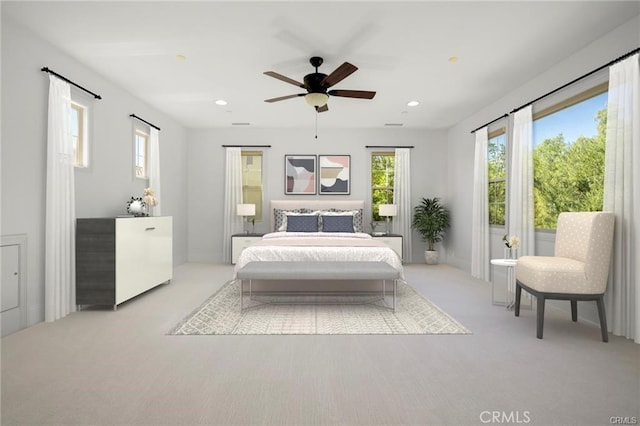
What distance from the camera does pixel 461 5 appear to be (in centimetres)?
274

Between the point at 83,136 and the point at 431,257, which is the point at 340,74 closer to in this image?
the point at 83,136

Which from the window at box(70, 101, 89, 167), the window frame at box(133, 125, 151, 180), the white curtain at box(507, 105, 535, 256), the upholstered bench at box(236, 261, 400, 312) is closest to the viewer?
the upholstered bench at box(236, 261, 400, 312)

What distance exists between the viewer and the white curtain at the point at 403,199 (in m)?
6.95

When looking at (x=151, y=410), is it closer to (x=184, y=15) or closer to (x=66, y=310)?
(x=66, y=310)

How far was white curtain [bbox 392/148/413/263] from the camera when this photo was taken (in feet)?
22.8

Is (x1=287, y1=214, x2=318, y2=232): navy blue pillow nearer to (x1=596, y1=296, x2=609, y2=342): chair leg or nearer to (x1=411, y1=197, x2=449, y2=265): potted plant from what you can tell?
(x1=411, y1=197, x2=449, y2=265): potted plant

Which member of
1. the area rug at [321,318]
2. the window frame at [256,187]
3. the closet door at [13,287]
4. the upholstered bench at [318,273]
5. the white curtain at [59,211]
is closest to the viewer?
the closet door at [13,287]

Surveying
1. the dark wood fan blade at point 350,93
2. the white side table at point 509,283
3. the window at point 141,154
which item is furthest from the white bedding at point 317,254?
the window at point 141,154

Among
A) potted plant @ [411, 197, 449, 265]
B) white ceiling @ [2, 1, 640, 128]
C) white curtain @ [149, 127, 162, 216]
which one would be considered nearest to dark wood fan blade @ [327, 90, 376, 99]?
white ceiling @ [2, 1, 640, 128]

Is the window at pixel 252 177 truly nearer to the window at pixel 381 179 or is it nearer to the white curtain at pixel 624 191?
the window at pixel 381 179

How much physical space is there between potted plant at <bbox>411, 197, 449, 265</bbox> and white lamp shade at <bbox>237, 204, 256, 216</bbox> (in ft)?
10.7

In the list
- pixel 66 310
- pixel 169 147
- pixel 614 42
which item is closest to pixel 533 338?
pixel 614 42

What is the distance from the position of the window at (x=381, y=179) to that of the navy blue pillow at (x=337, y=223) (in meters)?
1.01

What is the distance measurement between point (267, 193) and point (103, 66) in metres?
3.66
